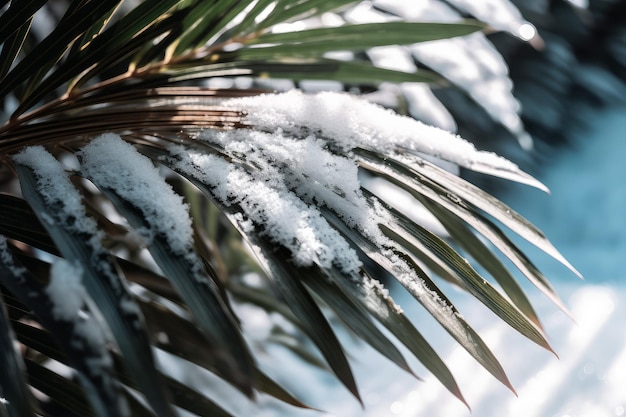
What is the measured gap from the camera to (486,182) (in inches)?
64.6

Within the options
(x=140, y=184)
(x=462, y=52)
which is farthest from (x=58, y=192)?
(x=462, y=52)

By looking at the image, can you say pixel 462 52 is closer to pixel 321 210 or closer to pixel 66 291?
pixel 321 210

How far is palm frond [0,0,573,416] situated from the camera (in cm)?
28

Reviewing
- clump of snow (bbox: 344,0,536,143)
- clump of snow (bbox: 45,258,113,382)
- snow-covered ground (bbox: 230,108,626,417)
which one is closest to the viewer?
clump of snow (bbox: 45,258,113,382)

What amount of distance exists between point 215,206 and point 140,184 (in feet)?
0.15

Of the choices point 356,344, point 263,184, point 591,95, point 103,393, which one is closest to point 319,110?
A: point 263,184

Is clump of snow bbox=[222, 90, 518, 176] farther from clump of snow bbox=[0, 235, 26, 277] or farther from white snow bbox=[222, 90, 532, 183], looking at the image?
clump of snow bbox=[0, 235, 26, 277]

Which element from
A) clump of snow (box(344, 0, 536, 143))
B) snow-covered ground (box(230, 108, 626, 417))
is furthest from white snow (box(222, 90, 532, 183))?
snow-covered ground (box(230, 108, 626, 417))

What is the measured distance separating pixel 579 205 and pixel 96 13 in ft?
8.32

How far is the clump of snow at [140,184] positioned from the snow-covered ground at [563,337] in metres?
1.39

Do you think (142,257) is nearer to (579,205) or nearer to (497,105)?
(497,105)

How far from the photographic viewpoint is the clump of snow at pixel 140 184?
31cm

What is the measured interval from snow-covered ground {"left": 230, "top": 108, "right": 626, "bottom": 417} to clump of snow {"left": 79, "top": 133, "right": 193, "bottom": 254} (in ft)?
4.55

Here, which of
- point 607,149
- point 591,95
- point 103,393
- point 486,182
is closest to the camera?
point 103,393
